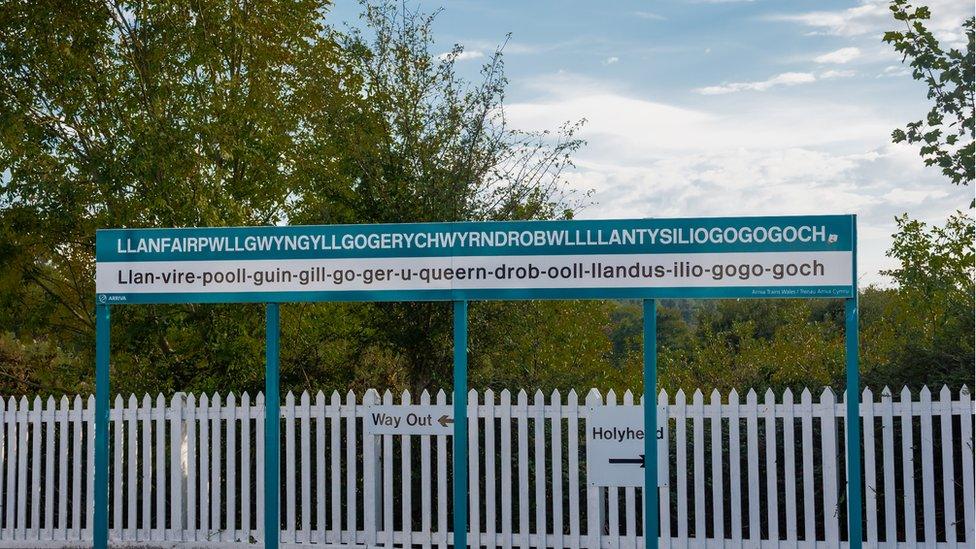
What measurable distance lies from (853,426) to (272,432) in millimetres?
4721

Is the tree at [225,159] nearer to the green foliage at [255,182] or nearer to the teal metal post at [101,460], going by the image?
the green foliage at [255,182]

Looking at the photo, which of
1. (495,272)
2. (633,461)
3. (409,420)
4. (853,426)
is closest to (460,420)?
(409,420)

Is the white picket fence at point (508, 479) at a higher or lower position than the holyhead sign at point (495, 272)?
lower

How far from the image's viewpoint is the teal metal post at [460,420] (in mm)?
8719

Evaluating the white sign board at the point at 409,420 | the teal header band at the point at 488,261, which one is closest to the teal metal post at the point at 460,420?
the teal header band at the point at 488,261

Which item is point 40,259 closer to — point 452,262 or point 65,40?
point 65,40

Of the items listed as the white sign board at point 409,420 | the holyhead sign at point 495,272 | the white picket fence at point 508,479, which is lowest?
the white picket fence at point 508,479

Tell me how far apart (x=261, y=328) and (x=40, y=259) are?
3.85 metres

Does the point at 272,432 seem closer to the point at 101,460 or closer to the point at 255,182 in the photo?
the point at 101,460

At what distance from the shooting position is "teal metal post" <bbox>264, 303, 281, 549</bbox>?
930cm

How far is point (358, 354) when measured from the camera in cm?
1284

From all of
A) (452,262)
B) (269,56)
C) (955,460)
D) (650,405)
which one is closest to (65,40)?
(269,56)

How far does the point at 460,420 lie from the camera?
8820 mm

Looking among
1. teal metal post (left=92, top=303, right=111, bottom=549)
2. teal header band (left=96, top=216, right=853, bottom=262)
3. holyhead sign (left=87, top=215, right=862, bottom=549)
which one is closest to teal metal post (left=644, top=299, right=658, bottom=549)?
holyhead sign (left=87, top=215, right=862, bottom=549)
